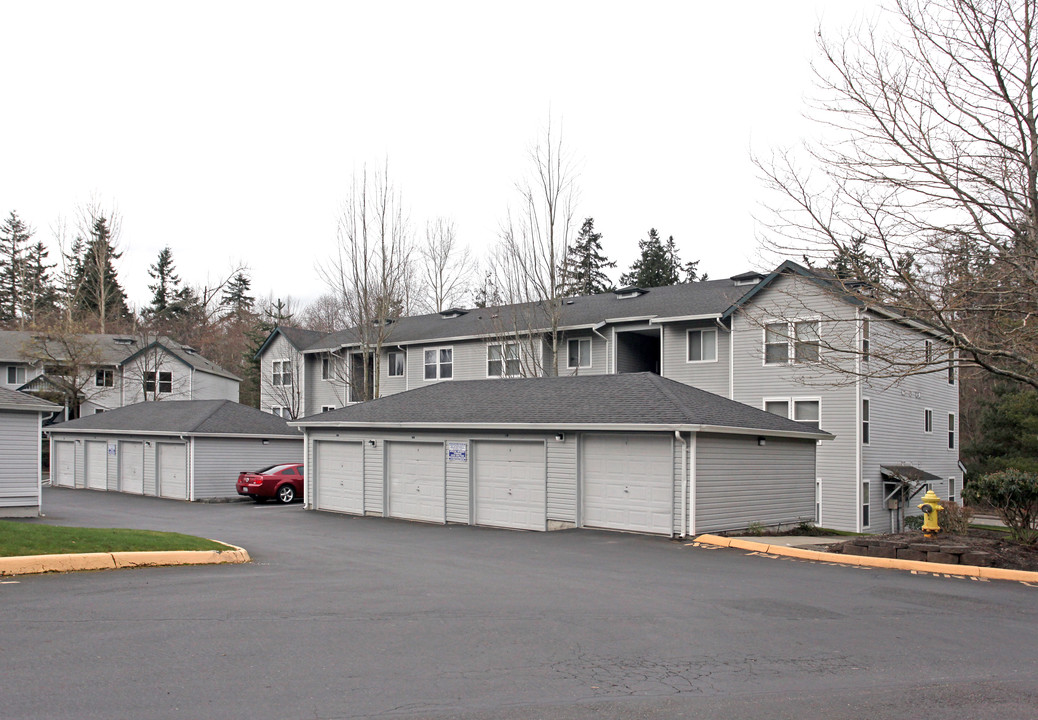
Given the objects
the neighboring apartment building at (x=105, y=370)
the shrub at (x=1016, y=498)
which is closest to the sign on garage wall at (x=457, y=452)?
the shrub at (x=1016, y=498)

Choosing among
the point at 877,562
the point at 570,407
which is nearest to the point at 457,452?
the point at 570,407

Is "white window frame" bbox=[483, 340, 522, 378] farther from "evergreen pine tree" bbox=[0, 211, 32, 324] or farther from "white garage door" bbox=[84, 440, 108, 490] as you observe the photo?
"evergreen pine tree" bbox=[0, 211, 32, 324]

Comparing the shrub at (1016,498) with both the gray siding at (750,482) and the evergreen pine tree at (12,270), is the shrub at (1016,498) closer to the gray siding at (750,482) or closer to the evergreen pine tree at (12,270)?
the gray siding at (750,482)

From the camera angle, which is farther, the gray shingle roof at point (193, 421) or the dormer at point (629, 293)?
the dormer at point (629, 293)

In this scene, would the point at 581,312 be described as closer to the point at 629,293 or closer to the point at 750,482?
the point at 629,293

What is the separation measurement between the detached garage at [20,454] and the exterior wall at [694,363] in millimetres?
20107

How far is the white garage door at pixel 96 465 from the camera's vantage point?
34.8 metres

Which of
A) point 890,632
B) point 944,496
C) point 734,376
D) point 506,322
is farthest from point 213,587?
point 944,496

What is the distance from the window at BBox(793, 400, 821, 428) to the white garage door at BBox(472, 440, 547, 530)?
12.1m

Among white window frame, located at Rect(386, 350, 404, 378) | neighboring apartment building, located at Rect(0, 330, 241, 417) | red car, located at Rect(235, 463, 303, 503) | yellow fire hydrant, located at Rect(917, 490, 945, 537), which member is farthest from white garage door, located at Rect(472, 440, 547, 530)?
neighboring apartment building, located at Rect(0, 330, 241, 417)

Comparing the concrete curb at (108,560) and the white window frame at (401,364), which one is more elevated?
the white window frame at (401,364)

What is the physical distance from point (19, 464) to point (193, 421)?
9402mm

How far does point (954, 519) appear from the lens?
58.0 feet

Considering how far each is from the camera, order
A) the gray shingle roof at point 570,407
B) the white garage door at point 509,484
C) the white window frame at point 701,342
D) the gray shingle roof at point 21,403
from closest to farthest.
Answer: the gray shingle roof at point 570,407 < the white garage door at point 509,484 < the gray shingle roof at point 21,403 < the white window frame at point 701,342
